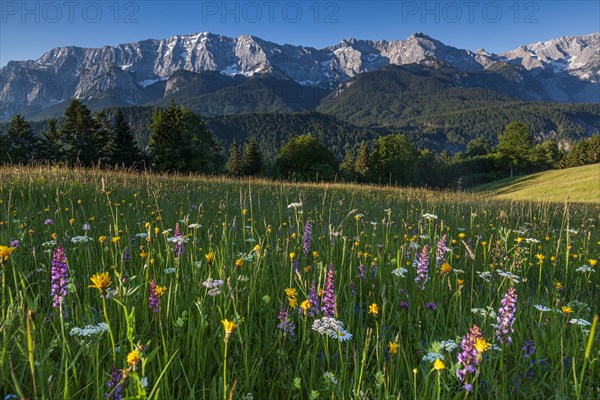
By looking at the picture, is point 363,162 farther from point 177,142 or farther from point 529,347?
point 529,347

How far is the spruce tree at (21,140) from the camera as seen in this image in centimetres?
5129

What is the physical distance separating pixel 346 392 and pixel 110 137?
2175 inches

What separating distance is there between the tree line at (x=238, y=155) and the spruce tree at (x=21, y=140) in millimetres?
119

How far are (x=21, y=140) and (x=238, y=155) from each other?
4338 centimetres

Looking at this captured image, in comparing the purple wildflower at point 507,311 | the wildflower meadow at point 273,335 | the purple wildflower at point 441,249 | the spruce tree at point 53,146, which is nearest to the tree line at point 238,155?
the spruce tree at point 53,146

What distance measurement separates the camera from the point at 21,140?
52.8 m

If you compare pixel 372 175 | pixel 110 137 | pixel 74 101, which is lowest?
pixel 372 175

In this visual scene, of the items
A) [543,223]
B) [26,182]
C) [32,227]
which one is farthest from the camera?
[543,223]

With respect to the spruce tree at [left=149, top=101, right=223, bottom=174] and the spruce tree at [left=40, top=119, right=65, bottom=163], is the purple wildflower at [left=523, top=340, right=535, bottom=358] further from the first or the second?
the spruce tree at [left=40, top=119, right=65, bottom=163]

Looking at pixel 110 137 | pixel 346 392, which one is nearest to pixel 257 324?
pixel 346 392

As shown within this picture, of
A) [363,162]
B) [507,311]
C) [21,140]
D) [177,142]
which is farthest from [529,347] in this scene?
[363,162]

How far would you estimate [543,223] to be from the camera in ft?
26.1

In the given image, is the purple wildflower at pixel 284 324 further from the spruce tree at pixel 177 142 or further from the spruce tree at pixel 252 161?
the spruce tree at pixel 252 161

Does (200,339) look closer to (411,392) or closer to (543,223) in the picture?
(411,392)
